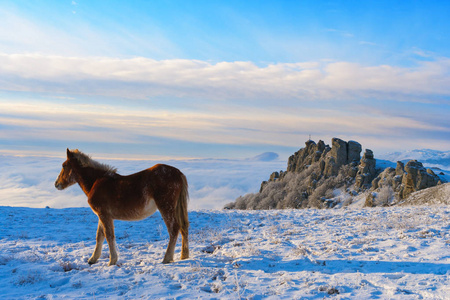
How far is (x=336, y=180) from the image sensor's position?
52812 millimetres

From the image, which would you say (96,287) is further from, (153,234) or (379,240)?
(379,240)

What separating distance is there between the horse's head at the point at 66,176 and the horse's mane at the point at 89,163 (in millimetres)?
172

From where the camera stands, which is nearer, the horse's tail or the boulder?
the horse's tail

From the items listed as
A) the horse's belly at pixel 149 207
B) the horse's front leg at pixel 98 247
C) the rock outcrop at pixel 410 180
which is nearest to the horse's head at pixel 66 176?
the horse's front leg at pixel 98 247

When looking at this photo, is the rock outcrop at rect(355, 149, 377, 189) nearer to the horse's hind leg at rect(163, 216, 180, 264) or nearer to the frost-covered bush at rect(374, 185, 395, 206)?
the frost-covered bush at rect(374, 185, 395, 206)

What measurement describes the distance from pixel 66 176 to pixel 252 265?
6051 millimetres

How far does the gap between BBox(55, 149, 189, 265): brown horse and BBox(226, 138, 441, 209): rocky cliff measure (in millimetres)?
30056

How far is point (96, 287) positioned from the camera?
20.2 ft

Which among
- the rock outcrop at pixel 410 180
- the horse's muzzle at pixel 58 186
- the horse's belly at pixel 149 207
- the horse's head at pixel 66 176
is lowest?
the rock outcrop at pixel 410 180

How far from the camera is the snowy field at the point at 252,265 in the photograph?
5672mm

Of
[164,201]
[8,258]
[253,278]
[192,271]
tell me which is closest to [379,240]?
[253,278]

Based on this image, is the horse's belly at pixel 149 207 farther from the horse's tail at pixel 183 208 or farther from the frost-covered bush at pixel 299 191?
the frost-covered bush at pixel 299 191

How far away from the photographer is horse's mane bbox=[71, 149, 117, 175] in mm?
8820

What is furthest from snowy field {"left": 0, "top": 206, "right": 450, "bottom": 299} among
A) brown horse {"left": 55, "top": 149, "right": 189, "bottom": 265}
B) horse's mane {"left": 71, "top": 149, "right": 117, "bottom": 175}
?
horse's mane {"left": 71, "top": 149, "right": 117, "bottom": 175}
